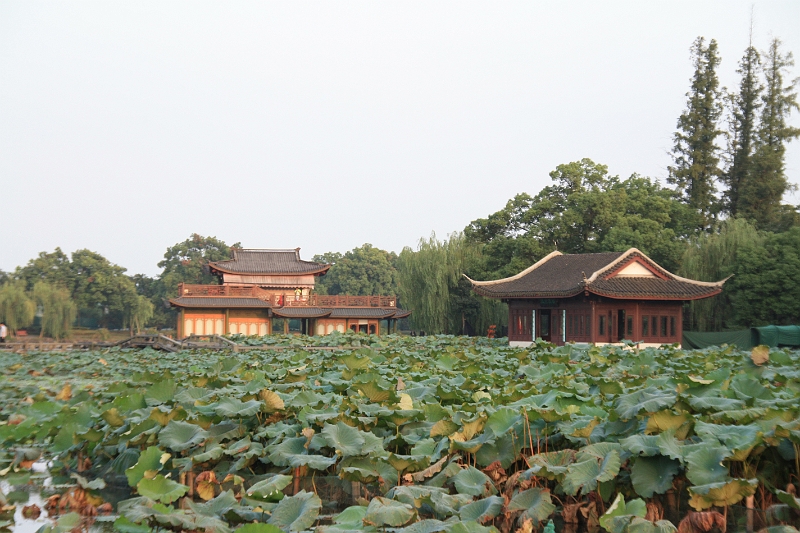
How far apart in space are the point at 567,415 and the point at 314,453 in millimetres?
1476

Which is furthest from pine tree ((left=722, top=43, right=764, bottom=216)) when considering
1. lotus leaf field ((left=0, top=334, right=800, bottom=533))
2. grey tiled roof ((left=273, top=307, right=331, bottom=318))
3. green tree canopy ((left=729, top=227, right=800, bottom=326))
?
lotus leaf field ((left=0, top=334, right=800, bottom=533))

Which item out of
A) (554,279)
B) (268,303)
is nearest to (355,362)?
(554,279)

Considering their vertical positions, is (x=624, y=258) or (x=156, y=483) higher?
(x=624, y=258)

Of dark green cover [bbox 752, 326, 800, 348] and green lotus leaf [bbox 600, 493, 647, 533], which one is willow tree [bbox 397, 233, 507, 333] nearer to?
dark green cover [bbox 752, 326, 800, 348]

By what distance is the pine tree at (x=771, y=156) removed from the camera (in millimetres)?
30094

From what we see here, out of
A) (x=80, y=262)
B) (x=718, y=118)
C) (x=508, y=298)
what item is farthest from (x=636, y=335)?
(x=80, y=262)

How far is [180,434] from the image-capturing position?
4.67 meters

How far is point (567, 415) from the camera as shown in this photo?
425 centimetres

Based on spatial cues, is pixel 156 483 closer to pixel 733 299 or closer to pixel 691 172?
pixel 733 299

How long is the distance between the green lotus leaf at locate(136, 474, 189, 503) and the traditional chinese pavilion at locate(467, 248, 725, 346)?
1650cm

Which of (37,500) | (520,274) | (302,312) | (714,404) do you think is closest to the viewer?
(714,404)

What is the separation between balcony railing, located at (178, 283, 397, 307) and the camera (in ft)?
102

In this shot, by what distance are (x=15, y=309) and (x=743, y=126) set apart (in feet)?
110

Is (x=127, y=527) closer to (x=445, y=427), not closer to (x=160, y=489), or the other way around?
(x=160, y=489)
